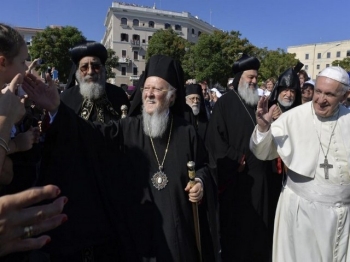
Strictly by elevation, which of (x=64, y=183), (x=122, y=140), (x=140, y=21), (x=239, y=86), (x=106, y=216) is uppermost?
(x=140, y=21)

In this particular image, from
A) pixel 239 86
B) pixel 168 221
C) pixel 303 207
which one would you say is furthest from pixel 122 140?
pixel 239 86

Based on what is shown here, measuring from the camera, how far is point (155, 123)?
128 inches

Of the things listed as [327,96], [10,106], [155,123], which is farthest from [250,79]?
[10,106]

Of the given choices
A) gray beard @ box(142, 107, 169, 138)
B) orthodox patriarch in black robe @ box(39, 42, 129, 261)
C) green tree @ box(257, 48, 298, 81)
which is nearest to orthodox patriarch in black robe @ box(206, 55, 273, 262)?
gray beard @ box(142, 107, 169, 138)

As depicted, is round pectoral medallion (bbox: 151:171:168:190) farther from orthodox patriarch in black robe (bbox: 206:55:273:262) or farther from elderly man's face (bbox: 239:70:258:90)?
elderly man's face (bbox: 239:70:258:90)

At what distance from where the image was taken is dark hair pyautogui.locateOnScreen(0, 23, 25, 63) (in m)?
1.83

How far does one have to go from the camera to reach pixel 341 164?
346 centimetres

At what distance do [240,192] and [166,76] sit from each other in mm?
2415

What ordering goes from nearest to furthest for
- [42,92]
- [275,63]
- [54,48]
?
[42,92] → [54,48] → [275,63]

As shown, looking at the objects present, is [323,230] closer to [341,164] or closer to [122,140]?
[341,164]

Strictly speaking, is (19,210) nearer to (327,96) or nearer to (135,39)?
(327,96)

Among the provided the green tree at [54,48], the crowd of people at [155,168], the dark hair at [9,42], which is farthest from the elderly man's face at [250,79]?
the green tree at [54,48]

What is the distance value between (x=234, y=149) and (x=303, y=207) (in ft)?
5.19

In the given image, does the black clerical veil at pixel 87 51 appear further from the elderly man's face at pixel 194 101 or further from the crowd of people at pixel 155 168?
the elderly man's face at pixel 194 101
